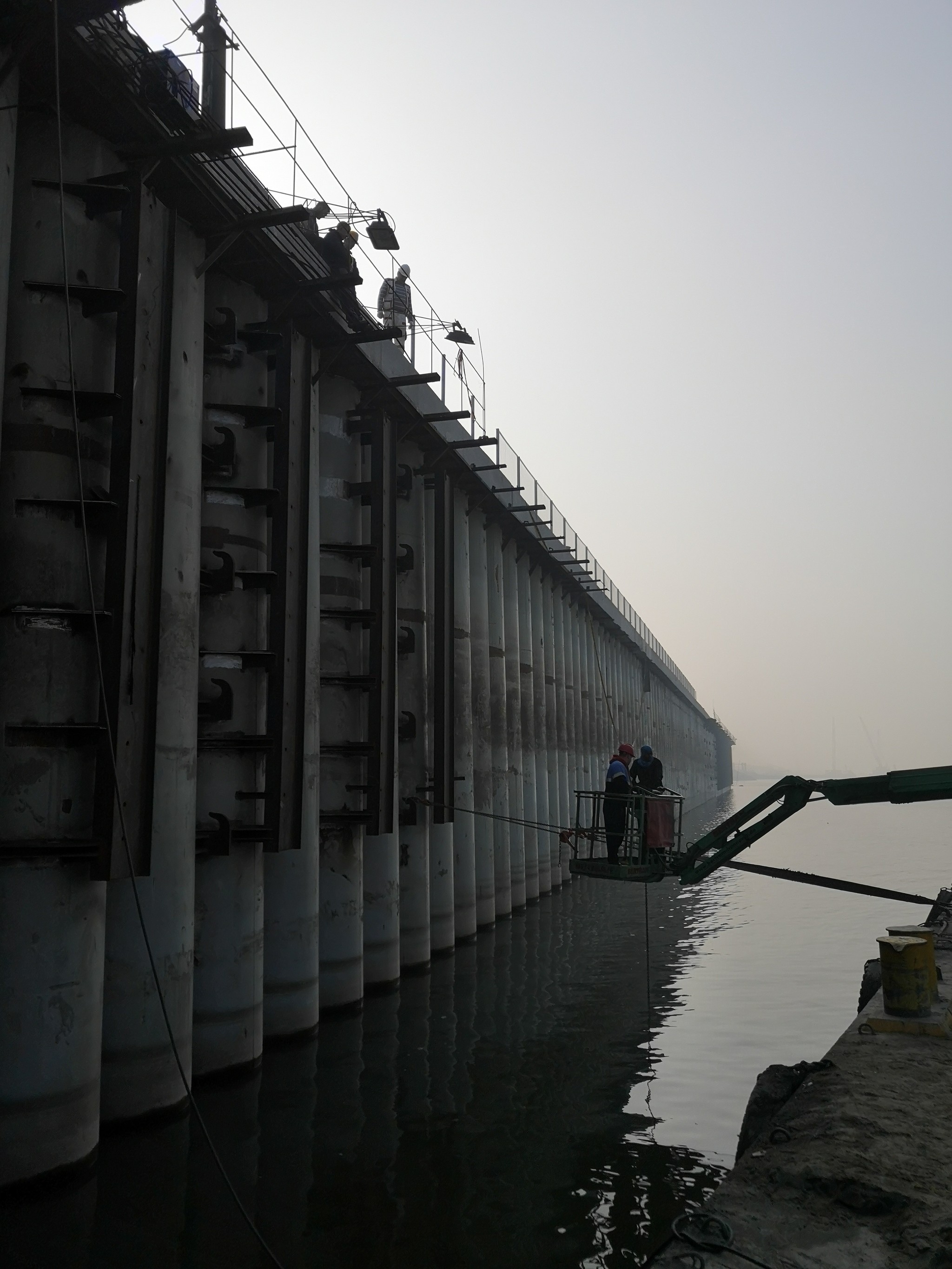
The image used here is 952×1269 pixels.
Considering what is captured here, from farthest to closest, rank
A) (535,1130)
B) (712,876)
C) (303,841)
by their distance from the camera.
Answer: (712,876) < (303,841) < (535,1130)

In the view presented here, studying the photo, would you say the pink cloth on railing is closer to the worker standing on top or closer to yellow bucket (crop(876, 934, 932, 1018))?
yellow bucket (crop(876, 934, 932, 1018))

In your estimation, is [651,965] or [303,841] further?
[651,965]

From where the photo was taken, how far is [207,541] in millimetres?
12586

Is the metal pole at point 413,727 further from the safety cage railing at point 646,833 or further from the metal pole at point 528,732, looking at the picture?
the metal pole at point 528,732

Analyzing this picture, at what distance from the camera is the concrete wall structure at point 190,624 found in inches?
355

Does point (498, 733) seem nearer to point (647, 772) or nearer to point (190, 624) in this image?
point (647, 772)

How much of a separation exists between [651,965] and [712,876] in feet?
65.0

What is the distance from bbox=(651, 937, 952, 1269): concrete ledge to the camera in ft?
19.3

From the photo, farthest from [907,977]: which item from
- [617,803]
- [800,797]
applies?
[617,803]

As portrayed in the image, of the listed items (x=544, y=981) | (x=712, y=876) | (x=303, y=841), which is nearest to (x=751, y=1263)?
(x=303, y=841)

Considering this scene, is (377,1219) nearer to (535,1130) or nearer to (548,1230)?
(548,1230)

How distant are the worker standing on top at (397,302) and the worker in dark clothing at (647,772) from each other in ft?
31.5

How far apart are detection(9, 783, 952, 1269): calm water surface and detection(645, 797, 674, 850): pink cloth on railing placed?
109 inches

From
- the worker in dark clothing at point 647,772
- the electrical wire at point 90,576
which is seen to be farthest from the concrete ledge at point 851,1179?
the worker in dark clothing at point 647,772
